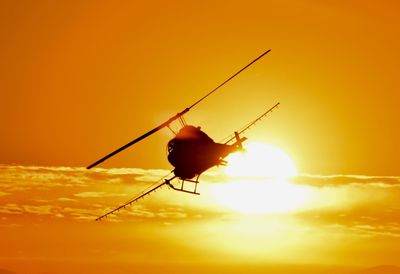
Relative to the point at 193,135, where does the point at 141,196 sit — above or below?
below

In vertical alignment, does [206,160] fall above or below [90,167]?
above

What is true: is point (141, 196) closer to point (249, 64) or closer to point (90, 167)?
point (90, 167)

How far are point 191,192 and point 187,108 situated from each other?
31.8 ft

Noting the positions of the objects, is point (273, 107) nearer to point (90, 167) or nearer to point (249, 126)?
point (249, 126)

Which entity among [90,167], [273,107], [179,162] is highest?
[273,107]

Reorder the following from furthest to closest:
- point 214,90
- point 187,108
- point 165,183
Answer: point 165,183, point 187,108, point 214,90

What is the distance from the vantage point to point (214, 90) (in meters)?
79.9

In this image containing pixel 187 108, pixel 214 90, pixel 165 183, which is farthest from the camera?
pixel 165 183

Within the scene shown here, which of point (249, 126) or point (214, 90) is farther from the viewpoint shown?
point (249, 126)

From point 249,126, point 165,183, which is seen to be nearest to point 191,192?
point 165,183

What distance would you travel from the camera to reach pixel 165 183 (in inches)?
3622

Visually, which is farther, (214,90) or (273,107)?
(273,107)

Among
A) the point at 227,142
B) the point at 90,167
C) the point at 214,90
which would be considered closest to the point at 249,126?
the point at 227,142

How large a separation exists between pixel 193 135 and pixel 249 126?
7203mm
